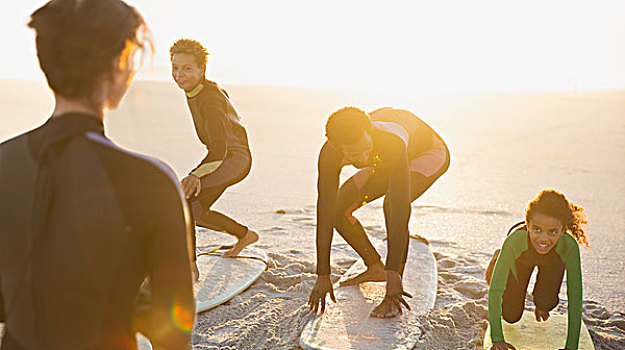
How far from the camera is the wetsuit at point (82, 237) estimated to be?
1249 mm

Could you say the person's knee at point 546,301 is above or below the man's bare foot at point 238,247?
above

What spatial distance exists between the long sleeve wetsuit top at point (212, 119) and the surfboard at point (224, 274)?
0.75 metres

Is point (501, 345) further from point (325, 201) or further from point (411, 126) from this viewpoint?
point (411, 126)

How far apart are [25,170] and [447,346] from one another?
110 inches

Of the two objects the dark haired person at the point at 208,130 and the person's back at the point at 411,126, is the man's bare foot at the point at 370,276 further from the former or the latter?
the dark haired person at the point at 208,130

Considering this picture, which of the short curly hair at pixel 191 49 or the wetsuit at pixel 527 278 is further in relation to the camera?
the short curly hair at pixel 191 49

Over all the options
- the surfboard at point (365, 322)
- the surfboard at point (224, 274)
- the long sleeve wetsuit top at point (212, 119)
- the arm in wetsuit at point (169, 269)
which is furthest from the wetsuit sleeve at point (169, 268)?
the long sleeve wetsuit top at point (212, 119)

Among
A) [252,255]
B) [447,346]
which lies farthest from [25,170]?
[252,255]

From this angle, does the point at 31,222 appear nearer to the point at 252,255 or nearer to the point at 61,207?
the point at 61,207

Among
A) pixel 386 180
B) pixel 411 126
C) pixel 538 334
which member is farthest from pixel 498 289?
pixel 411 126

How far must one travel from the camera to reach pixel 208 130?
165 inches

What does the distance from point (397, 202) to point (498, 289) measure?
0.77 m

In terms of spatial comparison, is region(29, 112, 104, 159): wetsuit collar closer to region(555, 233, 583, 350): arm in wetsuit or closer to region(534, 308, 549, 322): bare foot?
region(555, 233, 583, 350): arm in wetsuit

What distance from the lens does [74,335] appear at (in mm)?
1306
